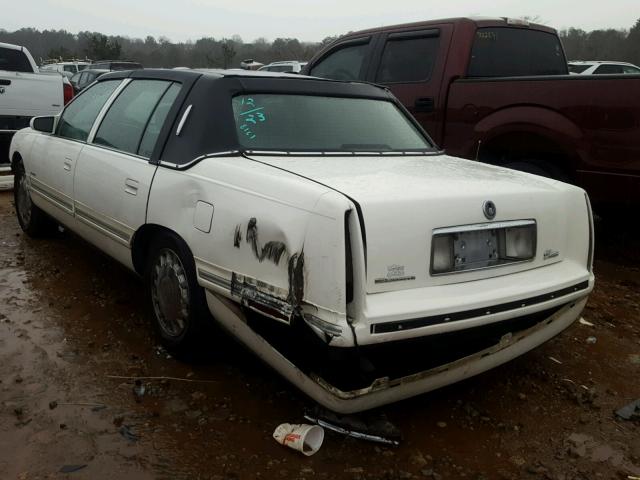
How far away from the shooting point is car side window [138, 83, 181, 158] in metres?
3.32

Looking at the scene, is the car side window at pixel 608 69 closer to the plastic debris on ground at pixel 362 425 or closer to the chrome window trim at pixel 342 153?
the chrome window trim at pixel 342 153

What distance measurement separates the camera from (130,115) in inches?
146

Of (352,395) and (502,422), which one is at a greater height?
(352,395)

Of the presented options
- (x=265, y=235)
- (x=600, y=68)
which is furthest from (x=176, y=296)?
(x=600, y=68)

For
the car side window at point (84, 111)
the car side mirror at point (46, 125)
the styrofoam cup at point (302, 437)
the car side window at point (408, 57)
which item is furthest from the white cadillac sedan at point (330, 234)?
the car side window at point (408, 57)

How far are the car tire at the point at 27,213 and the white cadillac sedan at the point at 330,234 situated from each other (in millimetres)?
1699

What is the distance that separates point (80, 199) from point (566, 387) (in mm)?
3165

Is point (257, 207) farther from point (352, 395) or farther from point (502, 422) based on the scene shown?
point (502, 422)

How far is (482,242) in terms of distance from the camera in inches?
99.0

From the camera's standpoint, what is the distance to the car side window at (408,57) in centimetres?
556

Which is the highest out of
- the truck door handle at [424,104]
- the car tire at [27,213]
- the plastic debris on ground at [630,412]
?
the truck door handle at [424,104]

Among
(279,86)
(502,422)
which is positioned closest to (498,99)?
(279,86)

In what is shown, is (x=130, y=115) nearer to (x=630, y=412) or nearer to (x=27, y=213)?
(x=27, y=213)

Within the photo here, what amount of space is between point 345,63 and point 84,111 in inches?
114
